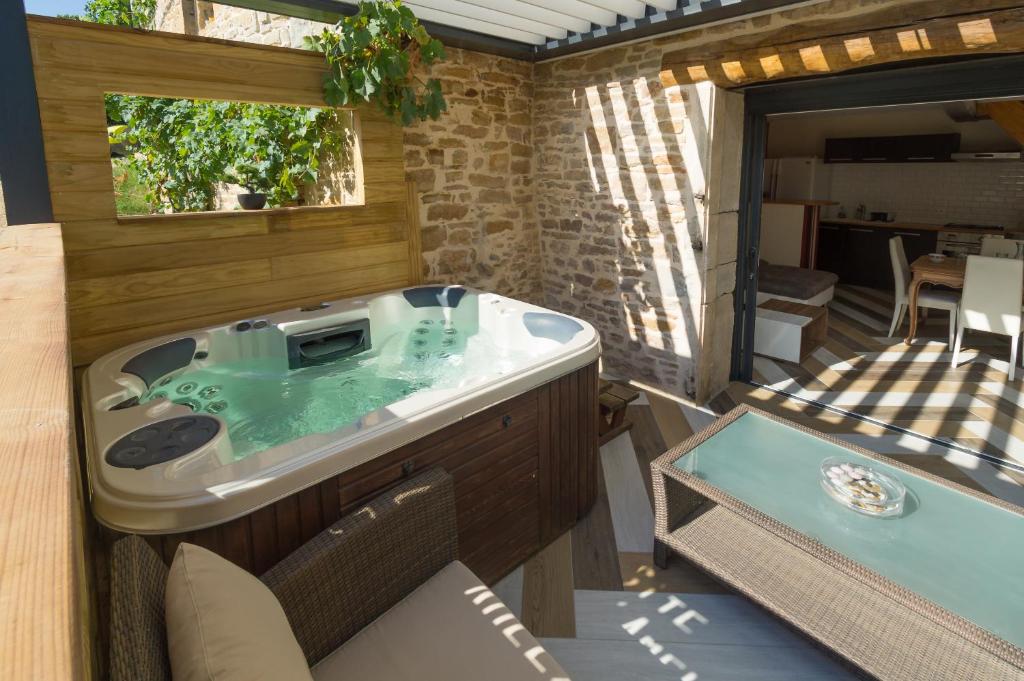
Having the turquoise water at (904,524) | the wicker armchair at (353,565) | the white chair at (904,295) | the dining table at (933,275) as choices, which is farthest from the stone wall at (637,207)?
the wicker armchair at (353,565)

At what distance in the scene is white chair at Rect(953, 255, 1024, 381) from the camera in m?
4.39

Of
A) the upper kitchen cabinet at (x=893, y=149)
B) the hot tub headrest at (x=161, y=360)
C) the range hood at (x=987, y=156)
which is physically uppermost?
the upper kitchen cabinet at (x=893, y=149)

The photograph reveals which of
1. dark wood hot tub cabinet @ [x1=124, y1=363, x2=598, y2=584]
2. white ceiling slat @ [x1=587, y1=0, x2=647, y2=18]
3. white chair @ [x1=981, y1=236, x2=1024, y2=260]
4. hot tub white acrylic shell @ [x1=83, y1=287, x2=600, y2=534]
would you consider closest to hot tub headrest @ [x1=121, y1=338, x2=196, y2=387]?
hot tub white acrylic shell @ [x1=83, y1=287, x2=600, y2=534]

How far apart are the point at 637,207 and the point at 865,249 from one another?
5.05 metres

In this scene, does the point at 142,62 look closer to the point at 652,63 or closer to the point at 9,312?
the point at 9,312

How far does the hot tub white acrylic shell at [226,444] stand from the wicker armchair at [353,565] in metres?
0.18

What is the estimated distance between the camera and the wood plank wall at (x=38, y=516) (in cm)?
34

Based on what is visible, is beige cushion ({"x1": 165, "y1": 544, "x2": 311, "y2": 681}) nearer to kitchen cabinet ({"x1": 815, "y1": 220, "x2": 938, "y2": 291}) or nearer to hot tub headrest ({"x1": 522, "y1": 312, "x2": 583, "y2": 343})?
hot tub headrest ({"x1": 522, "y1": 312, "x2": 583, "y2": 343})

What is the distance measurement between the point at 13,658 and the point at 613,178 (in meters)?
4.31

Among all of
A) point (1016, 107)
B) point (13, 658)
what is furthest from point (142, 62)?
point (1016, 107)

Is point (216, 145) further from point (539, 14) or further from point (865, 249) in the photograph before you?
point (865, 249)

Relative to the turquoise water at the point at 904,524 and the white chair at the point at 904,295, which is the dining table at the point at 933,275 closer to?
the white chair at the point at 904,295

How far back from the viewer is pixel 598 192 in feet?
14.6

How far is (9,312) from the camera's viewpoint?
98cm
